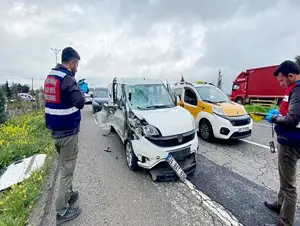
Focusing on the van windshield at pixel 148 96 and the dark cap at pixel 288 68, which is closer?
the dark cap at pixel 288 68

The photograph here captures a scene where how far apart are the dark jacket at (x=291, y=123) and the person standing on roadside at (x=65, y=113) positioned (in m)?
2.43

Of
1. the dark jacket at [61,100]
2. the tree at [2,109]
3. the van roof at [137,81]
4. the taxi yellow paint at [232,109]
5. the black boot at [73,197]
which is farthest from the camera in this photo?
the tree at [2,109]

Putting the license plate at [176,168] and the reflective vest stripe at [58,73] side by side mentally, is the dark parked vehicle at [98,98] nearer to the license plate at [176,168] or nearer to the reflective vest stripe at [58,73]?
the license plate at [176,168]

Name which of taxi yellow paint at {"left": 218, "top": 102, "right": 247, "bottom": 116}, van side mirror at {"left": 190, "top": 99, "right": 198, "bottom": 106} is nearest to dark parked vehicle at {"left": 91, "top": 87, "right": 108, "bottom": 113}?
van side mirror at {"left": 190, "top": 99, "right": 198, "bottom": 106}

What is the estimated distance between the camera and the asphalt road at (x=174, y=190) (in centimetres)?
283

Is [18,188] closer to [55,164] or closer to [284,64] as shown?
[55,164]

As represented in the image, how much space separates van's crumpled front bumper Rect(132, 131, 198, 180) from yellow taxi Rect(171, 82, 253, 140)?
1822mm

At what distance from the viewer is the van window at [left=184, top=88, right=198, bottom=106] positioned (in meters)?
7.07

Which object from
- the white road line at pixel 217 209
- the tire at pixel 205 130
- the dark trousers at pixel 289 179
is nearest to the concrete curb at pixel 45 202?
the white road line at pixel 217 209

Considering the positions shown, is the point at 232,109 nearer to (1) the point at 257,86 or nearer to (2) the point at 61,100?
(2) the point at 61,100

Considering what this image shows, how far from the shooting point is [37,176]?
3889 mm

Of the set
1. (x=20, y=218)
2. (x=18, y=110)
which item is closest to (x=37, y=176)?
(x=20, y=218)

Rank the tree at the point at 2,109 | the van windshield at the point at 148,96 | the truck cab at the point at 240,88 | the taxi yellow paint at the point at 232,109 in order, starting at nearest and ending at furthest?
the van windshield at the point at 148,96 < the taxi yellow paint at the point at 232,109 < the tree at the point at 2,109 < the truck cab at the point at 240,88

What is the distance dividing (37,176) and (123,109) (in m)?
2.23
